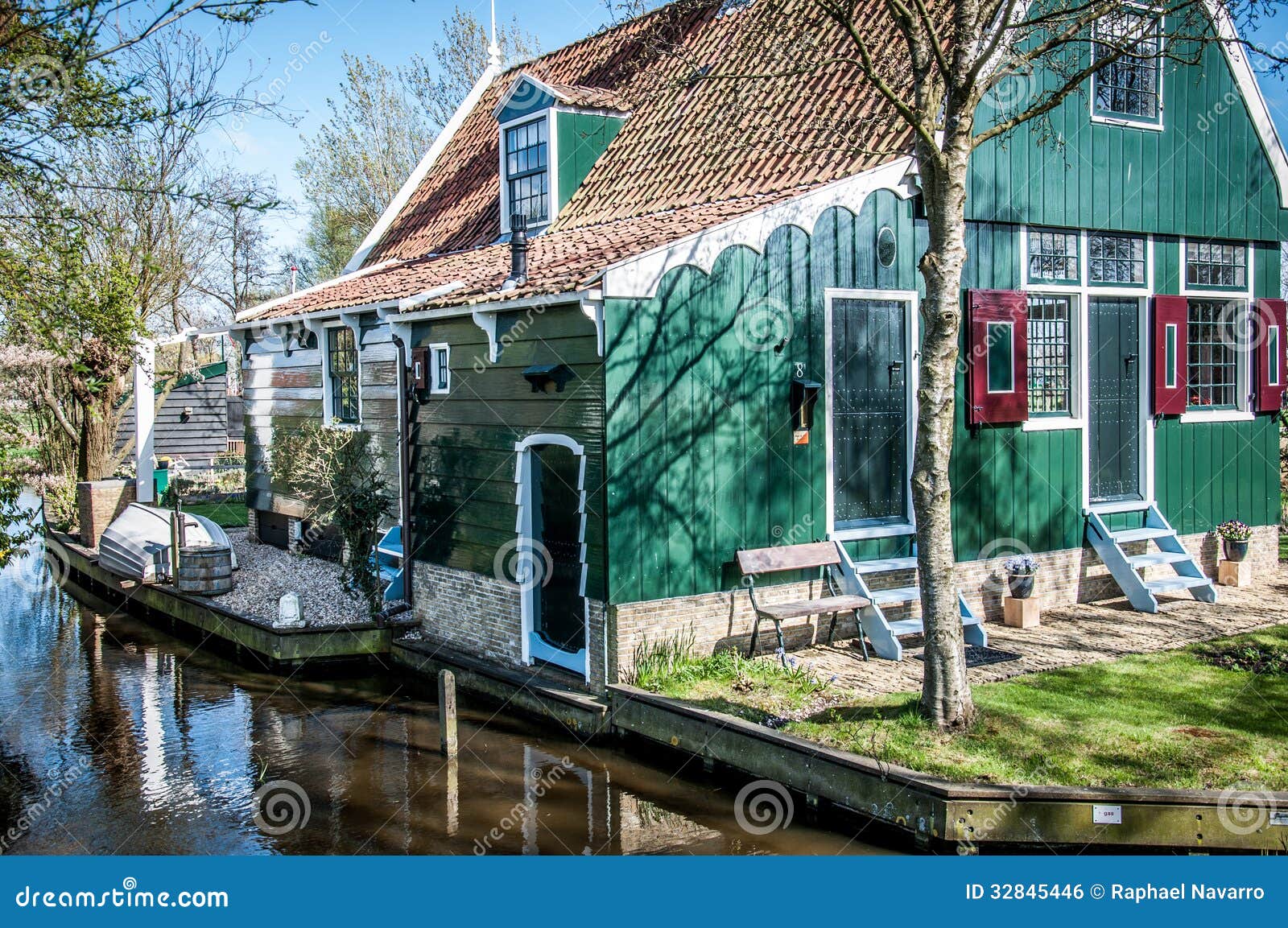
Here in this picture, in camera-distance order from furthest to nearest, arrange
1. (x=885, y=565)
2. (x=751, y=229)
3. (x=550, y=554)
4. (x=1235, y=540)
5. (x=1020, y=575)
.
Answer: (x=1235, y=540) → (x=1020, y=575) → (x=885, y=565) → (x=550, y=554) → (x=751, y=229)

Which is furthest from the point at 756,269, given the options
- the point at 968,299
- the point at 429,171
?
the point at 429,171

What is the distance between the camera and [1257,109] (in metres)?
13.9

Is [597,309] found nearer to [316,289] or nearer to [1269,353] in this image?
[316,289]

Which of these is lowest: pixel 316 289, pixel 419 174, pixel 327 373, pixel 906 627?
pixel 906 627

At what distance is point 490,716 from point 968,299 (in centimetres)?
649

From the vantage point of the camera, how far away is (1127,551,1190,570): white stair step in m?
12.3

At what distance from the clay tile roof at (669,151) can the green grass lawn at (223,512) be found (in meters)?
6.01

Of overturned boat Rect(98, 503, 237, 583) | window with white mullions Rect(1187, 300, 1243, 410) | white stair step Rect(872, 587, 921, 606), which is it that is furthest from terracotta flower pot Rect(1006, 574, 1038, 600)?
overturned boat Rect(98, 503, 237, 583)

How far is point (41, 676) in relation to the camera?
39.6 feet
